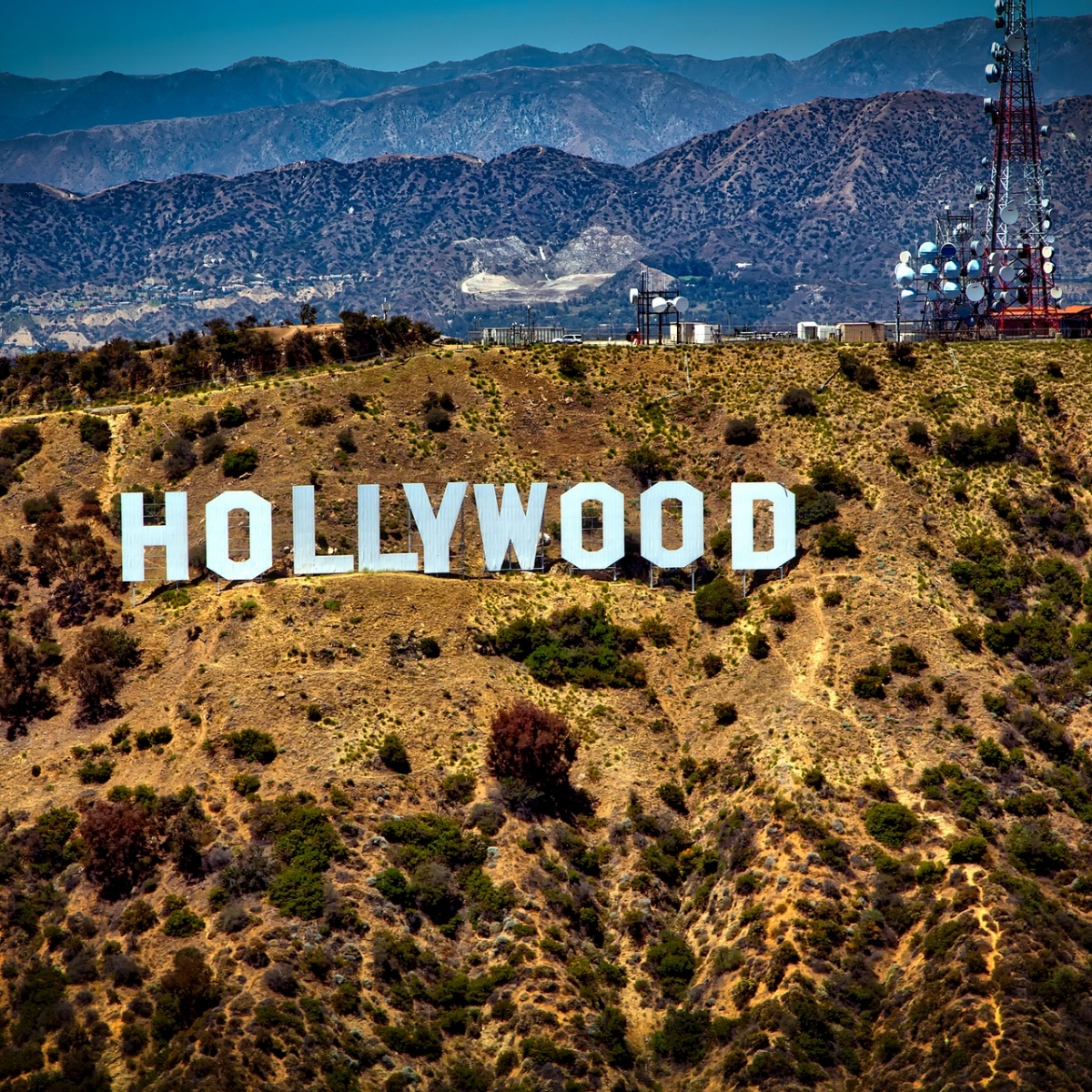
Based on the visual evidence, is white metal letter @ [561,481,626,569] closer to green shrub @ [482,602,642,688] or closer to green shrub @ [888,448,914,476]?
green shrub @ [482,602,642,688]

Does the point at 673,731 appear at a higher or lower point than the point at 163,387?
lower

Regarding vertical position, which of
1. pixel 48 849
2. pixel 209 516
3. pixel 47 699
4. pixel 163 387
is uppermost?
pixel 163 387

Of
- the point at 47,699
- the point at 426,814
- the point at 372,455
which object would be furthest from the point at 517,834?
the point at 372,455

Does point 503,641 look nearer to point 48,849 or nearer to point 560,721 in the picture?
point 560,721

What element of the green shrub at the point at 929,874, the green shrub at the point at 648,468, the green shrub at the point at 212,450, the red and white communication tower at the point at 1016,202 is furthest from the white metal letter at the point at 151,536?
A: the red and white communication tower at the point at 1016,202

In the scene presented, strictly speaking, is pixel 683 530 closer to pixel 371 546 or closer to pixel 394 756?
pixel 371 546

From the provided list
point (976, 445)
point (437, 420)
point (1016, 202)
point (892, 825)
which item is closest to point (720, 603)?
point (892, 825)
